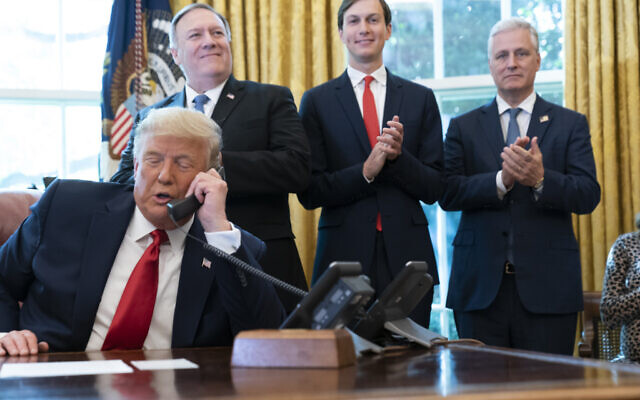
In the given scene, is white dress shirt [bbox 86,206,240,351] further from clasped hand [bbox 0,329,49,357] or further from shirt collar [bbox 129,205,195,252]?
clasped hand [bbox 0,329,49,357]

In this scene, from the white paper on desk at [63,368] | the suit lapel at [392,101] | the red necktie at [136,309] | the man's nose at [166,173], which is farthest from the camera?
the suit lapel at [392,101]

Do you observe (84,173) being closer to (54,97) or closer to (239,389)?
(54,97)

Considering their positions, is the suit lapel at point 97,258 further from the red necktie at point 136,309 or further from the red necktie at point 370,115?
the red necktie at point 370,115

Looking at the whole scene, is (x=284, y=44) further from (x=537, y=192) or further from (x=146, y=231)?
(x=146, y=231)

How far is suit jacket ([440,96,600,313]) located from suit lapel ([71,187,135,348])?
1849 millimetres

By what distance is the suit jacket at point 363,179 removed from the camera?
344 centimetres

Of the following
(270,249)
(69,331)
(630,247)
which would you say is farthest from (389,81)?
(69,331)

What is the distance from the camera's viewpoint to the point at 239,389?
1121 millimetres

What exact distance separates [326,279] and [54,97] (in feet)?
14.2

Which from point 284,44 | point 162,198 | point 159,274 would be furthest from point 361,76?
point 159,274

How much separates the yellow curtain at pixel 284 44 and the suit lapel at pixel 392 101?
5.02 ft

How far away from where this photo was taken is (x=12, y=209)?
117 inches

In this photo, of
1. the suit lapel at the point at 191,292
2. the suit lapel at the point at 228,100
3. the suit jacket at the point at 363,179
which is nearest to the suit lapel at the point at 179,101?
the suit lapel at the point at 228,100

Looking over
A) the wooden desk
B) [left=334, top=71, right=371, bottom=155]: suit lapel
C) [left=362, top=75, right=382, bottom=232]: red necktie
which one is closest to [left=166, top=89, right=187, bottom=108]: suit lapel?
[left=334, top=71, right=371, bottom=155]: suit lapel
